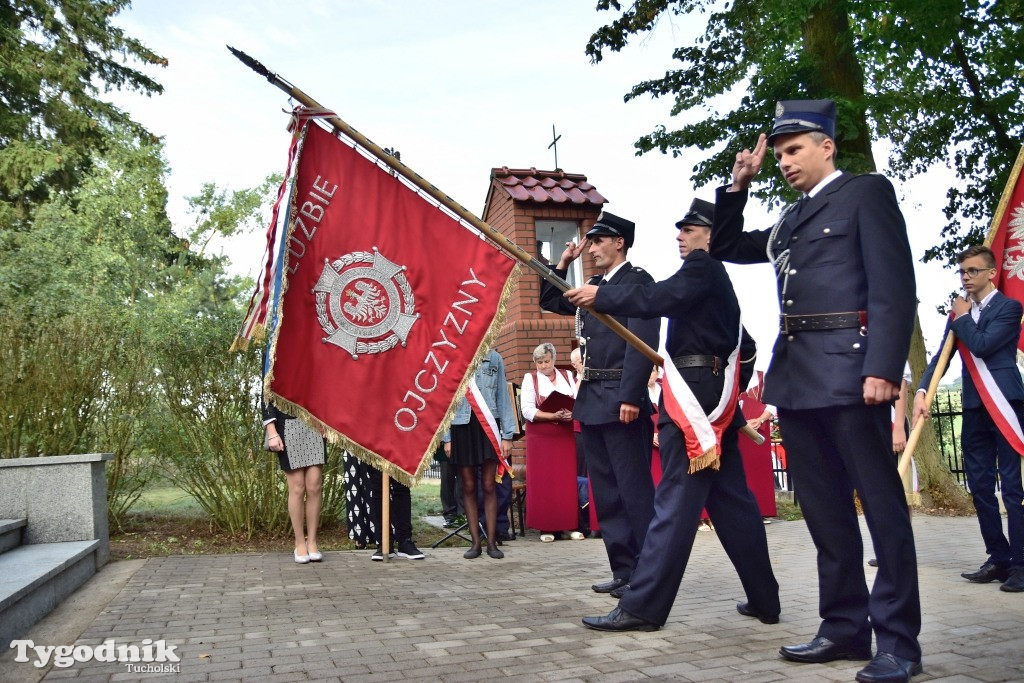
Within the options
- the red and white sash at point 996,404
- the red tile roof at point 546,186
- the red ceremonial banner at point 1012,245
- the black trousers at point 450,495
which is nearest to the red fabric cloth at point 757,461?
the black trousers at point 450,495

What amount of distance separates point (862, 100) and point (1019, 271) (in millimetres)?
4696

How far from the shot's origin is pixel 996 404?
5469mm

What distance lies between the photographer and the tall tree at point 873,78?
10.0 m

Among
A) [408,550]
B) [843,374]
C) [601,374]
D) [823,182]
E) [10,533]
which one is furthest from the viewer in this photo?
[408,550]

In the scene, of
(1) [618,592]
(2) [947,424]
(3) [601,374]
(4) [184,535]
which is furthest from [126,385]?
(2) [947,424]

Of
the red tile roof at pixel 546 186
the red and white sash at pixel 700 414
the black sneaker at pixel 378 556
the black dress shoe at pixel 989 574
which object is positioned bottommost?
the black dress shoe at pixel 989 574

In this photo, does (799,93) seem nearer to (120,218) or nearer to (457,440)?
(457,440)

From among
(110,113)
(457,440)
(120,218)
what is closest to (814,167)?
(457,440)

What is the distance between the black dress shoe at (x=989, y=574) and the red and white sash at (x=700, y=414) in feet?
7.44

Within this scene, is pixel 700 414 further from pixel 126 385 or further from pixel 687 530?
pixel 126 385

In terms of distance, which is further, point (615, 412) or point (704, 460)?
point (615, 412)

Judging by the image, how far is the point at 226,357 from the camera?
824 centimetres

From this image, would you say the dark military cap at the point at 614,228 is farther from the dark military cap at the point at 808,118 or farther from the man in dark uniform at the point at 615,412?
the dark military cap at the point at 808,118

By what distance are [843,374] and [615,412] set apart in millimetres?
1910
